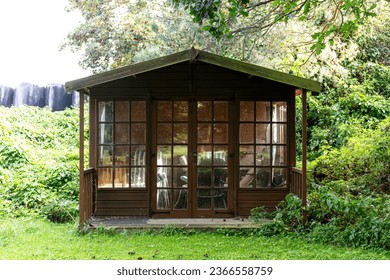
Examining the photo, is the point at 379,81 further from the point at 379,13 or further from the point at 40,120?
the point at 40,120

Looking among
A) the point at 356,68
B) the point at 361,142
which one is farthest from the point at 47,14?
the point at 361,142

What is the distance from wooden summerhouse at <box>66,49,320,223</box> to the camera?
8180 mm

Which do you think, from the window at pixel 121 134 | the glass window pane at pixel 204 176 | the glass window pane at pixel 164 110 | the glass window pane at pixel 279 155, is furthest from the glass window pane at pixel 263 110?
the window at pixel 121 134

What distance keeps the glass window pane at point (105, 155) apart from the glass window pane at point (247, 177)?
81.3 inches

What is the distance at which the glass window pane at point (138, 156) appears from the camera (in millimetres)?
8227

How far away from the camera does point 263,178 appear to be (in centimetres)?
823

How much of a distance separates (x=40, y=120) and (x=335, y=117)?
9.05 meters

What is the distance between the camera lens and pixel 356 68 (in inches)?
571

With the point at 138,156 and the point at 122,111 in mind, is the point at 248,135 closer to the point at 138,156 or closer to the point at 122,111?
the point at 138,156

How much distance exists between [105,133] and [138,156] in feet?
2.06

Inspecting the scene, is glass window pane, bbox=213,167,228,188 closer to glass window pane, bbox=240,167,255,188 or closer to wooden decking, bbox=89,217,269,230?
glass window pane, bbox=240,167,255,188

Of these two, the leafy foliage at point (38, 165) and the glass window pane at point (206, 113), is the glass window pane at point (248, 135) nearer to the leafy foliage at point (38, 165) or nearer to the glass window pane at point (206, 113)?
the glass window pane at point (206, 113)

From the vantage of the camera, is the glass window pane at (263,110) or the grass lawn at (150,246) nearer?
the grass lawn at (150,246)

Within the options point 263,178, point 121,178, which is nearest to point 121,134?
point 121,178
